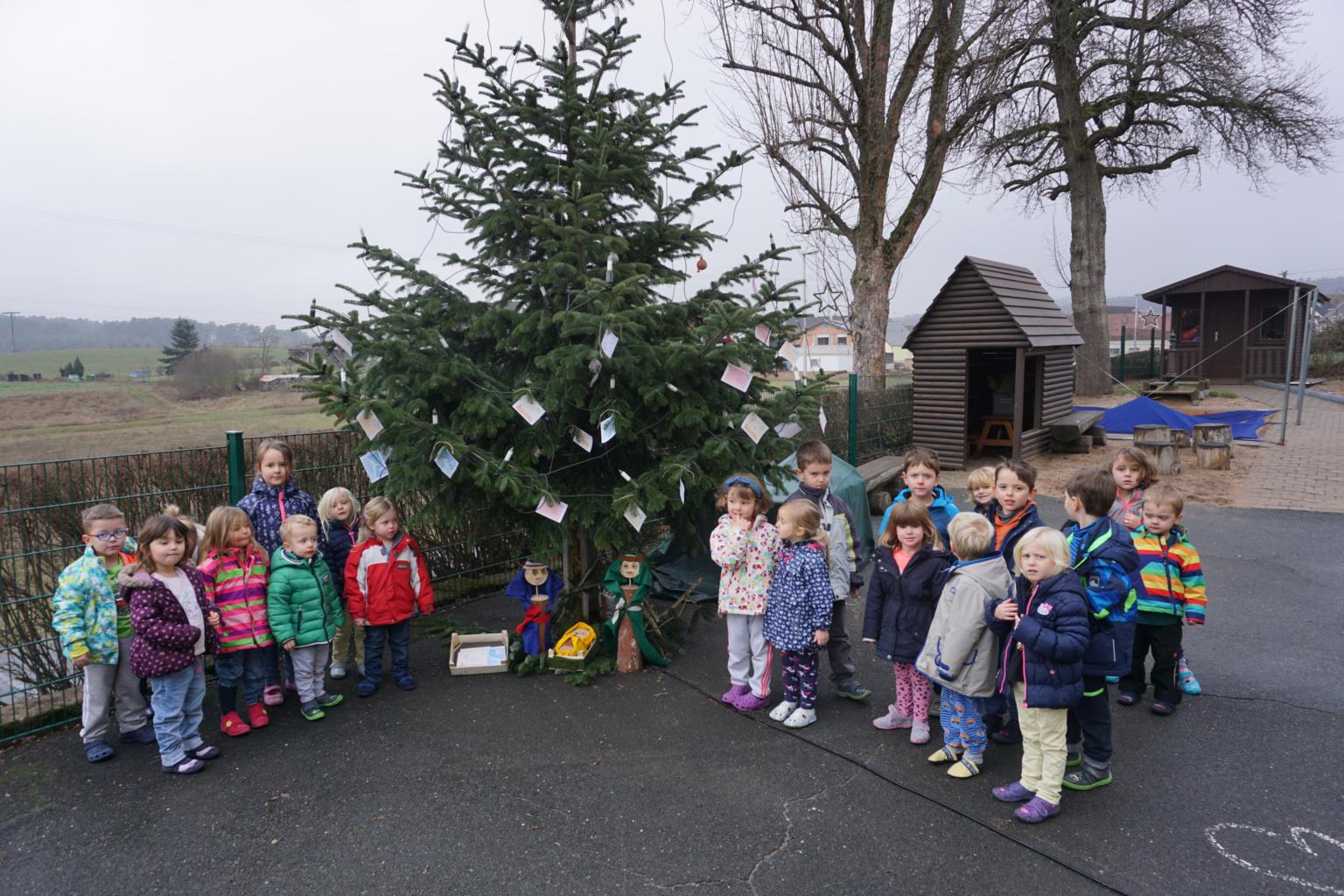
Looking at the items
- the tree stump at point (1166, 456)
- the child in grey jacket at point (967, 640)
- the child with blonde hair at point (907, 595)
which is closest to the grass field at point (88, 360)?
the tree stump at point (1166, 456)

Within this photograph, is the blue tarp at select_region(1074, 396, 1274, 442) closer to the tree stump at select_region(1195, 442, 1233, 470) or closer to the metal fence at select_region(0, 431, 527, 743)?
the tree stump at select_region(1195, 442, 1233, 470)

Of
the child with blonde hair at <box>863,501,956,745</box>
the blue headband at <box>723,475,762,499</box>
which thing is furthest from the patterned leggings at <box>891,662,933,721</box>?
the blue headband at <box>723,475,762,499</box>

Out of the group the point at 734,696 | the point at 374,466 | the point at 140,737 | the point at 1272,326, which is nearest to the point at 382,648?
the point at 374,466

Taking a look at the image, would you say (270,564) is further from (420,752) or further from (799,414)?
(799,414)

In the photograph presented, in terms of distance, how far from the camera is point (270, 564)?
14.9 ft

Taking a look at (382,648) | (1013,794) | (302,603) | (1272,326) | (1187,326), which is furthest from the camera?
(1187,326)

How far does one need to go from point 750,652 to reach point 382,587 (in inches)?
91.6

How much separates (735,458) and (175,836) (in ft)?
11.5

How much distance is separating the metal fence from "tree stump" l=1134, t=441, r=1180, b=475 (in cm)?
1155

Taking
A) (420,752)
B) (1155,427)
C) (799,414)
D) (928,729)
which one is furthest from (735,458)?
(1155,427)

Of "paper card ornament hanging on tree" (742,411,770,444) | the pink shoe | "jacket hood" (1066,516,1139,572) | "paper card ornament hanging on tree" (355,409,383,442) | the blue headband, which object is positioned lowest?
the pink shoe

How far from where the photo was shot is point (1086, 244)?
75.0ft

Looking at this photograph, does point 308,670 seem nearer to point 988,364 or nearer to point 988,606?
point 988,606

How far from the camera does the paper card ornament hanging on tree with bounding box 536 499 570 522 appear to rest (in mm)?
4762
